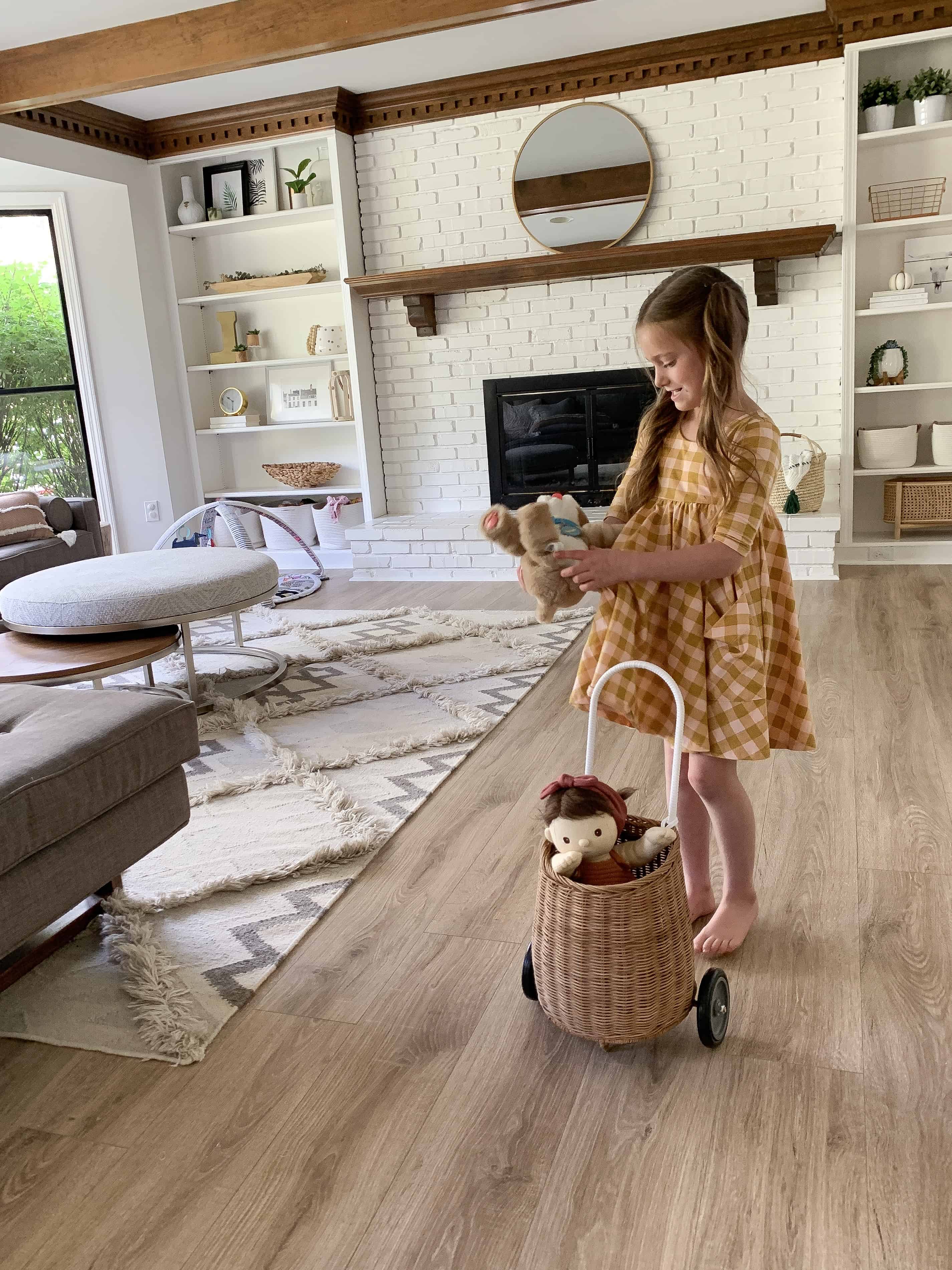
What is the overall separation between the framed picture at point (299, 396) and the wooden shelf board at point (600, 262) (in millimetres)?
611

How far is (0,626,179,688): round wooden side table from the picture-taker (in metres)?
2.63

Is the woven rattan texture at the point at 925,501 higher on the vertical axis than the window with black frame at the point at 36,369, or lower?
lower

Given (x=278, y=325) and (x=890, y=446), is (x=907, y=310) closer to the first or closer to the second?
(x=890, y=446)

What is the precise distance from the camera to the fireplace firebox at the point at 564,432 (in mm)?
5105

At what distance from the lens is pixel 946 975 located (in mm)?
1619

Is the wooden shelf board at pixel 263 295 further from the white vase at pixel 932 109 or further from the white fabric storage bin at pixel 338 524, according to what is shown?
the white vase at pixel 932 109

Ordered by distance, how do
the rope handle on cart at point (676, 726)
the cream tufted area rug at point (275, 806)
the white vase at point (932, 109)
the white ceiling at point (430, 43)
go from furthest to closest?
the white vase at point (932, 109) < the white ceiling at point (430, 43) < the cream tufted area rug at point (275, 806) < the rope handle on cart at point (676, 726)

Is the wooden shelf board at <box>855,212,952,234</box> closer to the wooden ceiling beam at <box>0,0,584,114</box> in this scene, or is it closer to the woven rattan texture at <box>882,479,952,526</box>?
the woven rattan texture at <box>882,479,952,526</box>

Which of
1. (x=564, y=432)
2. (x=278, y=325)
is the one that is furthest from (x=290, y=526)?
(x=564, y=432)

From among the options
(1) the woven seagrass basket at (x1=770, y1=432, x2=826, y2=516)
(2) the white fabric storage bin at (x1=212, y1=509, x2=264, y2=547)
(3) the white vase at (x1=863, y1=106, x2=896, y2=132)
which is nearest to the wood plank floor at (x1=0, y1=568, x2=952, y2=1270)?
(1) the woven seagrass basket at (x1=770, y1=432, x2=826, y2=516)

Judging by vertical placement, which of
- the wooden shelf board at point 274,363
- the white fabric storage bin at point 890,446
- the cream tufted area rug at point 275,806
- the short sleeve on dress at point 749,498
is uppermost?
the wooden shelf board at point 274,363

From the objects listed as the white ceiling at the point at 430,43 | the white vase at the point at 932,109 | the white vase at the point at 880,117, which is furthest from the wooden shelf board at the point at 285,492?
the white vase at the point at 932,109

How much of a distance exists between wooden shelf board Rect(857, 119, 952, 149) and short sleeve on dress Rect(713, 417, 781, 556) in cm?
371

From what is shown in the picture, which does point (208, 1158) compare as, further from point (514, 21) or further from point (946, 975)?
point (514, 21)
